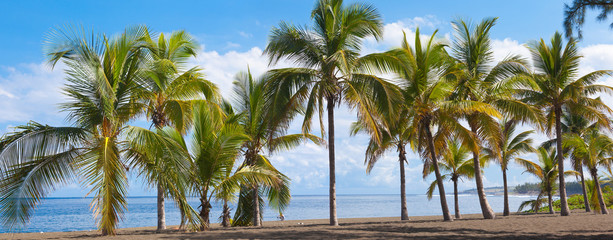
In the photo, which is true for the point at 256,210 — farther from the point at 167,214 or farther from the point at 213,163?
the point at 167,214

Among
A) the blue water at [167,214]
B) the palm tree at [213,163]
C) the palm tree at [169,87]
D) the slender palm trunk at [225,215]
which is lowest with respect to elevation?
the blue water at [167,214]

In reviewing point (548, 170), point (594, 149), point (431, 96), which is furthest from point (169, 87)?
point (548, 170)

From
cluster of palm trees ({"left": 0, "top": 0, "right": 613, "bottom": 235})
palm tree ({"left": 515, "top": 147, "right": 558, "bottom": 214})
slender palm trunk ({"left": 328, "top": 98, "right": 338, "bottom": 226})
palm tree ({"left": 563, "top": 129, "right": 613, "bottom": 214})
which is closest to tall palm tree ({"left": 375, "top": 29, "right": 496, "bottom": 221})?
cluster of palm trees ({"left": 0, "top": 0, "right": 613, "bottom": 235})

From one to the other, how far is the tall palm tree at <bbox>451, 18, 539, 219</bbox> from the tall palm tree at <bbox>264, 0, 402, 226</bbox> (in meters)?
4.59

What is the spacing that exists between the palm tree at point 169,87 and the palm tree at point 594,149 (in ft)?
53.1

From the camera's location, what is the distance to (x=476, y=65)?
17.4 meters

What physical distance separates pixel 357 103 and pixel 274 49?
10.3 feet

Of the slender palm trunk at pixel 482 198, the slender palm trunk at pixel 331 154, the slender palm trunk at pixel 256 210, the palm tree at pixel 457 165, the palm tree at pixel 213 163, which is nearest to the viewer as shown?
the palm tree at pixel 213 163

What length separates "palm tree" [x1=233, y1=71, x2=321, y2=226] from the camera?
15.0m

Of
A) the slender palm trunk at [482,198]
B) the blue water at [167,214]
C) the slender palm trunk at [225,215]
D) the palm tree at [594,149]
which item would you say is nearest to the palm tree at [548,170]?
the palm tree at [594,149]

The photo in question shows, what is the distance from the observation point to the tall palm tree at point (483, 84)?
16.1 meters

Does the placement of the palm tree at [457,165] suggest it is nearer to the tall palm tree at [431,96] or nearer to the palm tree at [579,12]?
the tall palm tree at [431,96]

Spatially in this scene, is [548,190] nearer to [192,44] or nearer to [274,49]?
[274,49]

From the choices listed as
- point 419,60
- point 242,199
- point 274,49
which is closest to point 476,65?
point 419,60
